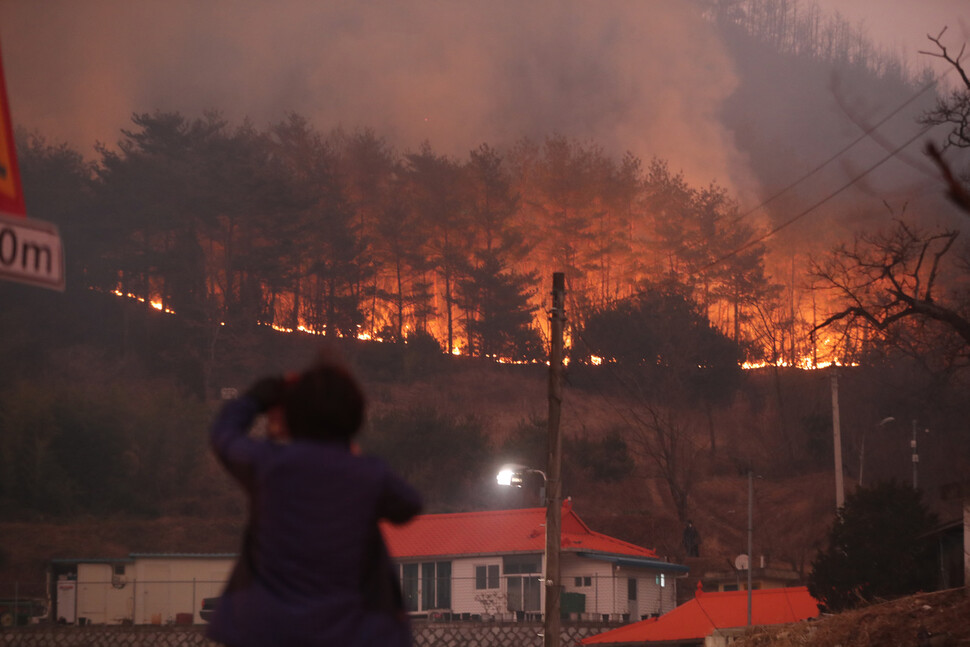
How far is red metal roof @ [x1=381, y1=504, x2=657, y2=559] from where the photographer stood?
43438 millimetres

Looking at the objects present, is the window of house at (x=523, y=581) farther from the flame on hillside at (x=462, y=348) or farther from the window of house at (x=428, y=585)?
the flame on hillside at (x=462, y=348)

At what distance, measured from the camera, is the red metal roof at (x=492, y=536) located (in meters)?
43.4

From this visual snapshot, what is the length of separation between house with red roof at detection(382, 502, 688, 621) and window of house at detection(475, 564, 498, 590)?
0.13 feet

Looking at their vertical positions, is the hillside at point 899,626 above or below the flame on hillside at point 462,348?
below

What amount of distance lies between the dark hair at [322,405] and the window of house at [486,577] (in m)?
41.0

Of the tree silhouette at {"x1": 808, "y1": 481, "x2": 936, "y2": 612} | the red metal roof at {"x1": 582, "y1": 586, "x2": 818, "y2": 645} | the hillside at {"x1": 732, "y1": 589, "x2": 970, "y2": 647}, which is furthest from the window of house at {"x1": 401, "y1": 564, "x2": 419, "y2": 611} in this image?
the hillside at {"x1": 732, "y1": 589, "x2": 970, "y2": 647}

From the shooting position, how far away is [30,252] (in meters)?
4.75

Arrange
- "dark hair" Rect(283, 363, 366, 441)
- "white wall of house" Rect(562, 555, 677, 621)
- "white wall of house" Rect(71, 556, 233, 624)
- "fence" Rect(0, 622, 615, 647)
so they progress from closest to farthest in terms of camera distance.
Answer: "dark hair" Rect(283, 363, 366, 441)
"fence" Rect(0, 622, 615, 647)
"white wall of house" Rect(562, 555, 677, 621)
"white wall of house" Rect(71, 556, 233, 624)

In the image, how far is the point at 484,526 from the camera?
1816 inches

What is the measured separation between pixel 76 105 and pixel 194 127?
113 ft

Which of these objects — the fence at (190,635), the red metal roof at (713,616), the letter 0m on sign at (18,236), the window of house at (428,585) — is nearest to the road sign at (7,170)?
the letter 0m on sign at (18,236)

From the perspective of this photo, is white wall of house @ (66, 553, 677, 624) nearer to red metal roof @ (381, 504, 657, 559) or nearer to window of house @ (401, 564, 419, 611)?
window of house @ (401, 564, 419, 611)

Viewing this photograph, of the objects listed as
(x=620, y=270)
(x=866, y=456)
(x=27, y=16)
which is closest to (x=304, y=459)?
(x=866, y=456)

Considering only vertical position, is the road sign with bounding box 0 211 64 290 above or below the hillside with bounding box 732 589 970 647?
above
